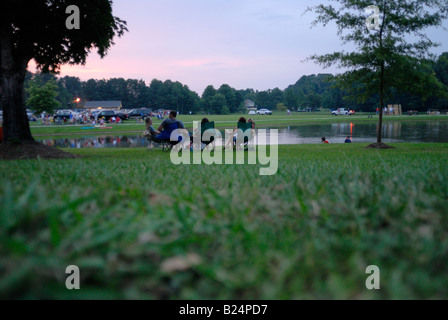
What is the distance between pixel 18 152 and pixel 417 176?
1162 cm

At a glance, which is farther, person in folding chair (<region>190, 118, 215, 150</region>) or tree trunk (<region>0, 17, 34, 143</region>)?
person in folding chair (<region>190, 118, 215, 150</region>)

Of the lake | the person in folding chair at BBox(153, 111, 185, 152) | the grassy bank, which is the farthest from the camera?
the grassy bank

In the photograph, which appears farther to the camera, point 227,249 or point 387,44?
point 387,44

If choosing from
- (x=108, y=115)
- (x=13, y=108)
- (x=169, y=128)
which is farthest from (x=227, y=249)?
(x=108, y=115)

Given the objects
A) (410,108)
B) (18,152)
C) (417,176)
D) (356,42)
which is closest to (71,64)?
(18,152)

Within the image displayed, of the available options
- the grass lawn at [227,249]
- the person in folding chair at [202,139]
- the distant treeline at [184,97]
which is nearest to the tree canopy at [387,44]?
the person in folding chair at [202,139]

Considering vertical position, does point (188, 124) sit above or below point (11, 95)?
below

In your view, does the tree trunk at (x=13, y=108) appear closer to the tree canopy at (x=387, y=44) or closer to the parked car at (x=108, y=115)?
the tree canopy at (x=387, y=44)

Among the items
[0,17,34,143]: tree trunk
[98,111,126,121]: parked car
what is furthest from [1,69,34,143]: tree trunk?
[98,111,126,121]: parked car

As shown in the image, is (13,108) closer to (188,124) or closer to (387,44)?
(387,44)

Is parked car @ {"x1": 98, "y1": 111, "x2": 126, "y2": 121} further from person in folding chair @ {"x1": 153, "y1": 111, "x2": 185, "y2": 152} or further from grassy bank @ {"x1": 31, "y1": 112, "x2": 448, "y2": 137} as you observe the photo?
person in folding chair @ {"x1": 153, "y1": 111, "x2": 185, "y2": 152}

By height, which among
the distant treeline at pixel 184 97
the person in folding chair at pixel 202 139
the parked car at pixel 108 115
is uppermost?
the distant treeline at pixel 184 97

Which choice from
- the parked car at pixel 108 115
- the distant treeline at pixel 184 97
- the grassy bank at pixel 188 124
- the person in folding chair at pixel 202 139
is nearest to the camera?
the person in folding chair at pixel 202 139
